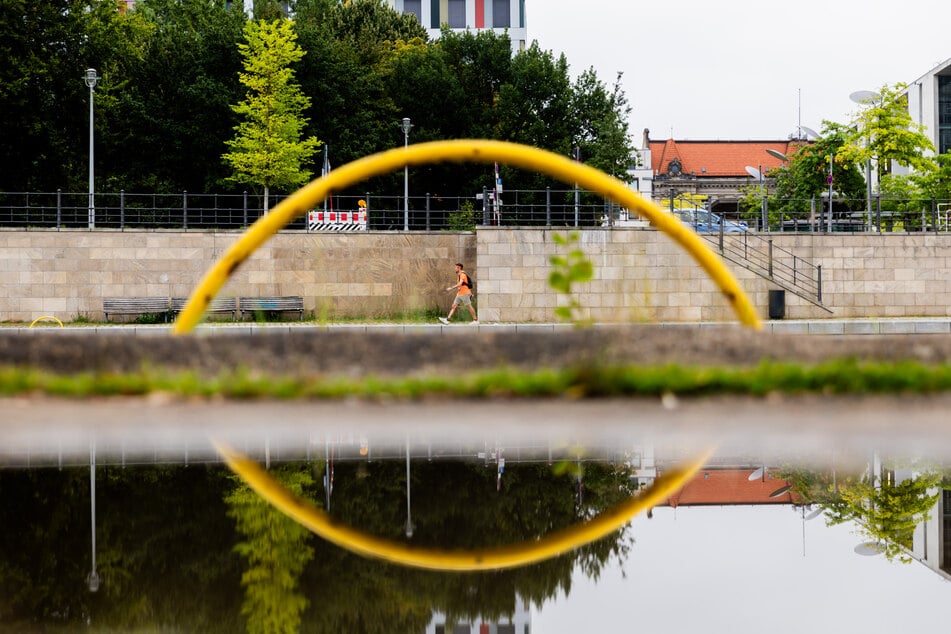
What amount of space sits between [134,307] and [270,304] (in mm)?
3973

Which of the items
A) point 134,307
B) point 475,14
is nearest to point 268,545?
point 134,307

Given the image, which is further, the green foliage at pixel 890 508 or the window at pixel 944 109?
the window at pixel 944 109

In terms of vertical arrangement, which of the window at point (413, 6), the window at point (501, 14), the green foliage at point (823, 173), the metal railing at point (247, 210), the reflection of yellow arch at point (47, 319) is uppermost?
the window at point (413, 6)

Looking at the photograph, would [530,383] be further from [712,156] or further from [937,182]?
[712,156]

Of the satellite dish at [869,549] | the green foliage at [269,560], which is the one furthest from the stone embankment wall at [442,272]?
the green foliage at [269,560]

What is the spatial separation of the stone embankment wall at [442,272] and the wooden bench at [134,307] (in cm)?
41

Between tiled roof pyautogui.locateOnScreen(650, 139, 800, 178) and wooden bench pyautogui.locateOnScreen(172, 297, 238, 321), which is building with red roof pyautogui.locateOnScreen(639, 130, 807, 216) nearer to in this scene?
tiled roof pyautogui.locateOnScreen(650, 139, 800, 178)

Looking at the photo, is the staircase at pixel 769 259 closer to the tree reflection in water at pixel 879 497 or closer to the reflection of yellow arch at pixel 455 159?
the reflection of yellow arch at pixel 455 159

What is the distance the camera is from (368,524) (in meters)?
3.43

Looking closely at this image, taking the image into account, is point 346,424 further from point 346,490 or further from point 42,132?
point 42,132

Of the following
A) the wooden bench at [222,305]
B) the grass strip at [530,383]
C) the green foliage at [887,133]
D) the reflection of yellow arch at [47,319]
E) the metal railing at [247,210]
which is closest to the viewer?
the grass strip at [530,383]

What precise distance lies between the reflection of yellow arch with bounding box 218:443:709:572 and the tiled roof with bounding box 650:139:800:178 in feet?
405

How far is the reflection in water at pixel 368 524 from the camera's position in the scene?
272 cm

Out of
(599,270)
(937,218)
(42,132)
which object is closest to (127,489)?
(599,270)
